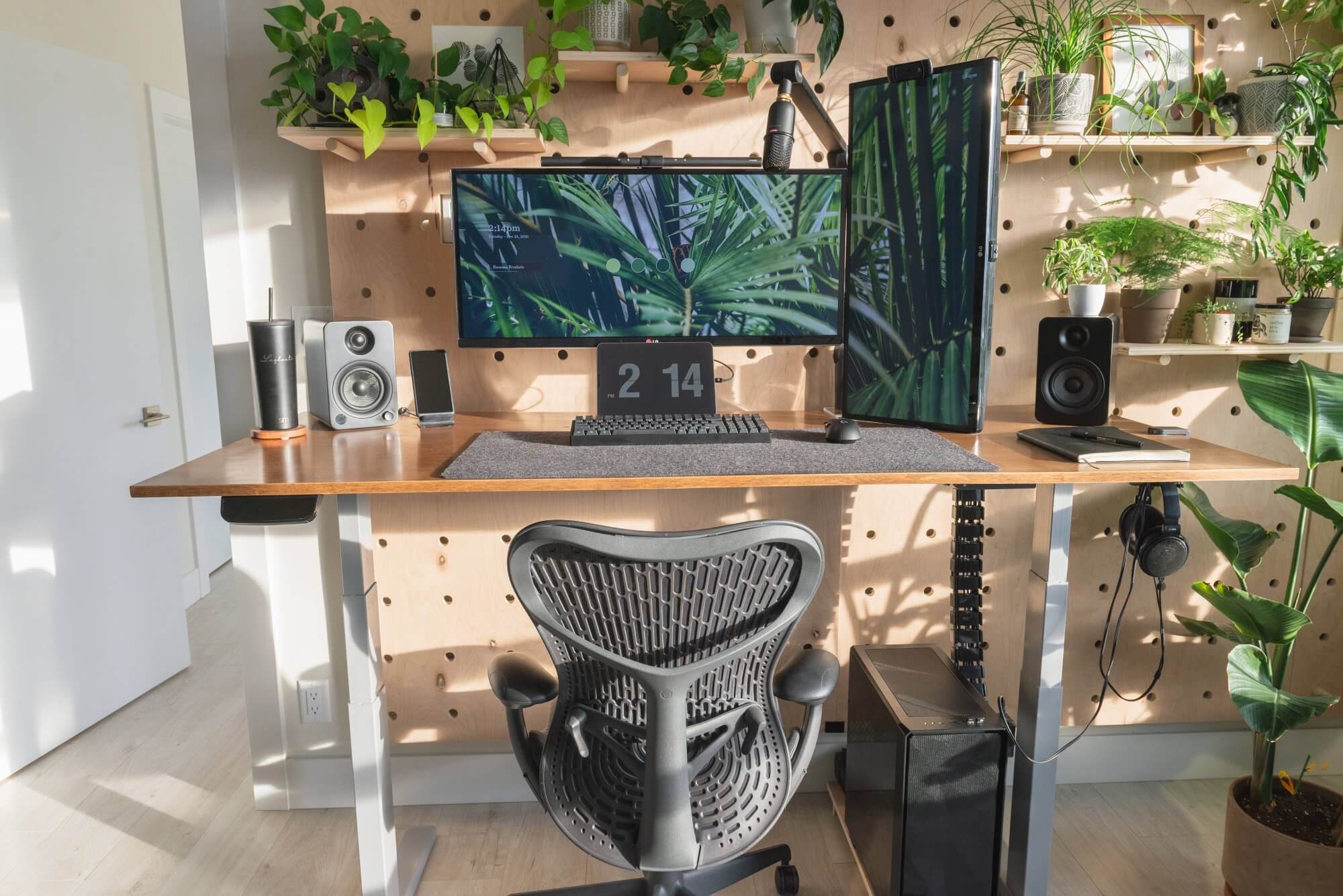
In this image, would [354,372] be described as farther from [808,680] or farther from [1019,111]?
[1019,111]

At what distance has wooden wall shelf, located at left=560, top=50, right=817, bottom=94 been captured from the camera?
1.75 m

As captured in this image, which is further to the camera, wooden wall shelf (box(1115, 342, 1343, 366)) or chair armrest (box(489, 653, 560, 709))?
wooden wall shelf (box(1115, 342, 1343, 366))

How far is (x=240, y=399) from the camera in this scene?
2184 millimetres

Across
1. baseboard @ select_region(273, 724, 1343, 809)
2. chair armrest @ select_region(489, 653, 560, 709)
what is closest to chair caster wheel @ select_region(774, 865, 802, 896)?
baseboard @ select_region(273, 724, 1343, 809)

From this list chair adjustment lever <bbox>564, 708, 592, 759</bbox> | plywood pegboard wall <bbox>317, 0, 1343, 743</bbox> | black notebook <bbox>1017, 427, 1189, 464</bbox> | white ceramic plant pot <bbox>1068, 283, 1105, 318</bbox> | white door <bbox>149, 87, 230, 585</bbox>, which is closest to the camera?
chair adjustment lever <bbox>564, 708, 592, 759</bbox>

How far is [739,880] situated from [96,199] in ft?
8.18

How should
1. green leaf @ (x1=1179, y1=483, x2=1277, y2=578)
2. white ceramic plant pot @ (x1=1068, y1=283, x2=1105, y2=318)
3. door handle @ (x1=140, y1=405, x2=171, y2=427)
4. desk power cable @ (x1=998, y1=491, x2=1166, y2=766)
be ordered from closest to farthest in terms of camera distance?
green leaf @ (x1=1179, y1=483, x2=1277, y2=578)
white ceramic plant pot @ (x1=1068, y1=283, x2=1105, y2=318)
desk power cable @ (x1=998, y1=491, x2=1166, y2=766)
door handle @ (x1=140, y1=405, x2=171, y2=427)

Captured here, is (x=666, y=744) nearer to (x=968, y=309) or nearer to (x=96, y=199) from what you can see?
(x=968, y=309)

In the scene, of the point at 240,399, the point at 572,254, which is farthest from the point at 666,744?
the point at 240,399

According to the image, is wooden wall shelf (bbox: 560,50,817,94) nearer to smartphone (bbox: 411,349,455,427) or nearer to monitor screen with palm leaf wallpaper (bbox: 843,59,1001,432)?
monitor screen with palm leaf wallpaper (bbox: 843,59,1001,432)

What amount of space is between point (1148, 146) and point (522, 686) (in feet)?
5.55

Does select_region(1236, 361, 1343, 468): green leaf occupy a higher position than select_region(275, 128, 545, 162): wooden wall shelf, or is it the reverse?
select_region(275, 128, 545, 162): wooden wall shelf

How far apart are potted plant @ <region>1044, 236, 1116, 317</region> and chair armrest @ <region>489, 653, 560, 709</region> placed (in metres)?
1.29

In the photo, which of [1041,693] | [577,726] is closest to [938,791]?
[1041,693]
